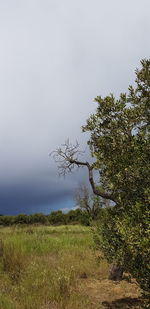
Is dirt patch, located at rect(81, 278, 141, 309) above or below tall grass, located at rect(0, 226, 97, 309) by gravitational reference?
below

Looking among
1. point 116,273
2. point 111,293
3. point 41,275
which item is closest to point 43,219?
point 116,273

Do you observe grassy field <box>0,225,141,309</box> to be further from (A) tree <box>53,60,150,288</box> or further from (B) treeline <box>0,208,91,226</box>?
(B) treeline <box>0,208,91,226</box>

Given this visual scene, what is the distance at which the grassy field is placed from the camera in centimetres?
1030

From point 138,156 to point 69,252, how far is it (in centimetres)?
1173

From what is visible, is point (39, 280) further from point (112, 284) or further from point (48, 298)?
point (112, 284)

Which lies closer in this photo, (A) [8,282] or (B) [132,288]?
(A) [8,282]

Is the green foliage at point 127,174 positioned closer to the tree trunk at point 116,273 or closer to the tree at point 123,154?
the tree at point 123,154

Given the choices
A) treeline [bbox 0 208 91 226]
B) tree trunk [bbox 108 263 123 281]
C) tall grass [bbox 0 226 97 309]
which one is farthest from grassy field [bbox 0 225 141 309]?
treeline [bbox 0 208 91 226]

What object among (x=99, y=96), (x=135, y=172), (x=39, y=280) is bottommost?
(x=39, y=280)

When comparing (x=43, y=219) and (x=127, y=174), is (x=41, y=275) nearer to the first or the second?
(x=127, y=174)

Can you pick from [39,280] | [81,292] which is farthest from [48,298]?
[81,292]

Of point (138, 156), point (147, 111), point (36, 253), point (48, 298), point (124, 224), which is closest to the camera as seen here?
point (124, 224)

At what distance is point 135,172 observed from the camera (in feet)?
26.5

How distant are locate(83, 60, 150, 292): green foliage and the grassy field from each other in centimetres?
112
